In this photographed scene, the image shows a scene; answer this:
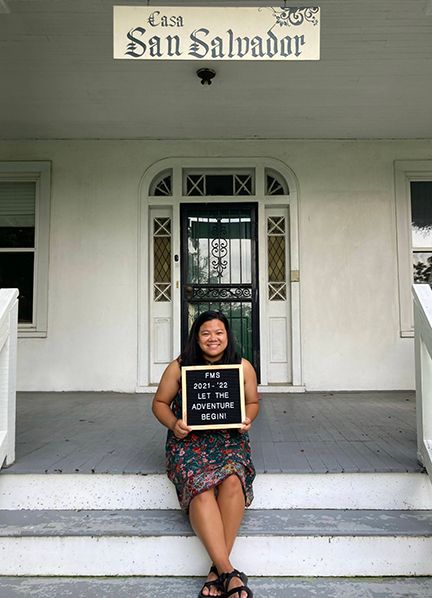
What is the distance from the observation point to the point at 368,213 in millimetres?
4645

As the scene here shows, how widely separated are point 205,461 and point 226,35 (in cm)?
218

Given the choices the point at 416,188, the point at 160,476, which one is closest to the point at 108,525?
the point at 160,476

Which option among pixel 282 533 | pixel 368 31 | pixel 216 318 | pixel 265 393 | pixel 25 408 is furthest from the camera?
pixel 265 393

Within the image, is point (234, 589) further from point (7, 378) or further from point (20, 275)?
point (20, 275)

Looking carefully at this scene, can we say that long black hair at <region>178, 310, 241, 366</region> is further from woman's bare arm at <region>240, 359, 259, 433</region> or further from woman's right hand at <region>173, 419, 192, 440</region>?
woman's right hand at <region>173, 419, 192, 440</region>

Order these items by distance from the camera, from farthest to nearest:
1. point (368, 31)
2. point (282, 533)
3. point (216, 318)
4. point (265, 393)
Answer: point (265, 393), point (368, 31), point (216, 318), point (282, 533)

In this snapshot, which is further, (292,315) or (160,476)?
(292,315)

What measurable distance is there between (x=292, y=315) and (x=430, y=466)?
2568mm

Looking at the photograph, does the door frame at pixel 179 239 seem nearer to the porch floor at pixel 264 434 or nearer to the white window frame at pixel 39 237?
the porch floor at pixel 264 434

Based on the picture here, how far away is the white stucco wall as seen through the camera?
4.56 m

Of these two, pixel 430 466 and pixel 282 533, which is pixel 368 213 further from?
pixel 282 533

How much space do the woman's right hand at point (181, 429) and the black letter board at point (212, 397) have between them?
2cm

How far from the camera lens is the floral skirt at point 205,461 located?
6.07 feet

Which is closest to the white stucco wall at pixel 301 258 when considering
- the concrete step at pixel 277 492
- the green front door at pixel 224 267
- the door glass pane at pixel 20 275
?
the door glass pane at pixel 20 275
